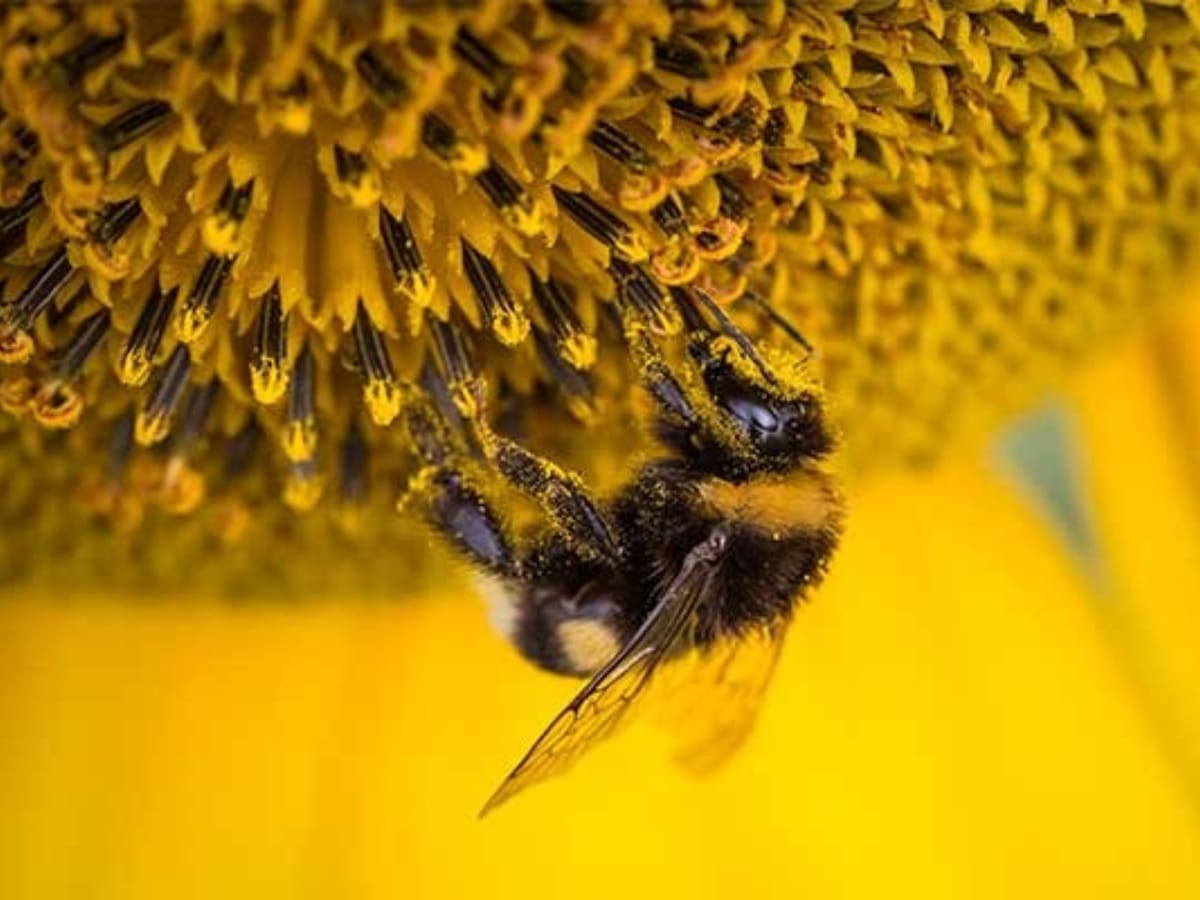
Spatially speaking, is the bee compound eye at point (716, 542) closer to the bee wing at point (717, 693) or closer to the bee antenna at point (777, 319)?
the bee wing at point (717, 693)

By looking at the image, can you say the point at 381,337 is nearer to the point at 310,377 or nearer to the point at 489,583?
the point at 310,377

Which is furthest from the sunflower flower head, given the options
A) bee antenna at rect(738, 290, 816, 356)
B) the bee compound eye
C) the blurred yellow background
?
the blurred yellow background

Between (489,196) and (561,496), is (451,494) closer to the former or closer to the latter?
(561,496)

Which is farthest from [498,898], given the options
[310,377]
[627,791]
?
[310,377]

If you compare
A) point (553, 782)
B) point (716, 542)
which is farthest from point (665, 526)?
point (553, 782)

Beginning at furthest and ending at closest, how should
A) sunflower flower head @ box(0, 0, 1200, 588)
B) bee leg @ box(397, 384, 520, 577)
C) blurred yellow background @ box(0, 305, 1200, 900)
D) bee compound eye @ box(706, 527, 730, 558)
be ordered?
blurred yellow background @ box(0, 305, 1200, 900) < bee leg @ box(397, 384, 520, 577) < bee compound eye @ box(706, 527, 730, 558) < sunflower flower head @ box(0, 0, 1200, 588)

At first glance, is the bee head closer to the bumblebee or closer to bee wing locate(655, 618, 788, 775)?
the bumblebee
